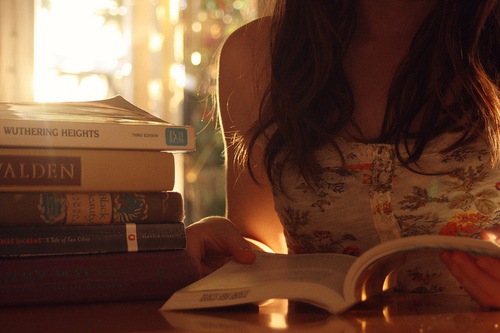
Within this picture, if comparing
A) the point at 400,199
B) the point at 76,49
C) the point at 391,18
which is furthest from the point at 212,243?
the point at 76,49

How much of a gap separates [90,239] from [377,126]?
0.53 metres

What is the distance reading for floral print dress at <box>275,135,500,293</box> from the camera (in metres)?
0.81

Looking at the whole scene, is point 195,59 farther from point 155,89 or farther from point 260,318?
point 260,318

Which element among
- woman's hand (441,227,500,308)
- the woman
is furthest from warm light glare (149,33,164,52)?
woman's hand (441,227,500,308)

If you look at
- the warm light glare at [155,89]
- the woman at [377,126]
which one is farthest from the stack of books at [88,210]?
the warm light glare at [155,89]

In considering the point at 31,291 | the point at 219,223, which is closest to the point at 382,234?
the point at 219,223

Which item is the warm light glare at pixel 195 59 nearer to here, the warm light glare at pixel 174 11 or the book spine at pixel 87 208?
the warm light glare at pixel 174 11

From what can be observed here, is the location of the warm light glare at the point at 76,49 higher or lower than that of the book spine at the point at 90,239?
higher

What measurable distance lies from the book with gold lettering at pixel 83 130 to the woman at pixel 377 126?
0.49ft

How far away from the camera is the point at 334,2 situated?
0.97 metres

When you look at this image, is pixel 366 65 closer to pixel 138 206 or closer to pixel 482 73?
pixel 482 73

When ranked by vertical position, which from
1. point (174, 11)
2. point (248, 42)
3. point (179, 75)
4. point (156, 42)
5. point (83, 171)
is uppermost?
point (174, 11)

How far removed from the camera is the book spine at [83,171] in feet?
1.78

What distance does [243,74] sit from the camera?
1112 millimetres
